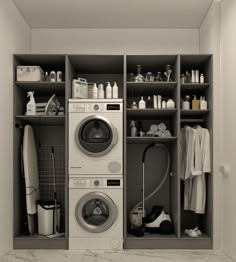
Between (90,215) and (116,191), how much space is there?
0.43 m

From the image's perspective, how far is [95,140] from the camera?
4461 millimetres

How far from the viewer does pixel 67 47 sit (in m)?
5.31

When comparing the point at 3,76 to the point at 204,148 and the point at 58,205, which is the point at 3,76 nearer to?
the point at 58,205

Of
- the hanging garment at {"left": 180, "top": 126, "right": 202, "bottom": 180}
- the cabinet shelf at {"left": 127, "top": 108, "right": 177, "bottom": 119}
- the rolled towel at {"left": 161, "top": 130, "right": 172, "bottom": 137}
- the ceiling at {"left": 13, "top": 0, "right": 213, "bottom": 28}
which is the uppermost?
A: the ceiling at {"left": 13, "top": 0, "right": 213, "bottom": 28}

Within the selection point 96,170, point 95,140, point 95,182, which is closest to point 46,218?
point 95,182

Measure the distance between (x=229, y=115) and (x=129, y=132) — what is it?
1.50m

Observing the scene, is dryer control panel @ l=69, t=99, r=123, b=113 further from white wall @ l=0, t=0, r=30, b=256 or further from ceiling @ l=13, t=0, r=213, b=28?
ceiling @ l=13, t=0, r=213, b=28

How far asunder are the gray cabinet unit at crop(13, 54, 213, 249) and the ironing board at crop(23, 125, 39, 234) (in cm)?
11

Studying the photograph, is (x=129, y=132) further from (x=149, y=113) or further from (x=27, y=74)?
(x=27, y=74)

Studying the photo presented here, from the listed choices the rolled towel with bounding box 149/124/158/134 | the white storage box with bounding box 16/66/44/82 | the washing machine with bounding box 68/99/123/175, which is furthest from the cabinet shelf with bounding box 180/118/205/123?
the white storage box with bounding box 16/66/44/82

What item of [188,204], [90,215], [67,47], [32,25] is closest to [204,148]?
[188,204]

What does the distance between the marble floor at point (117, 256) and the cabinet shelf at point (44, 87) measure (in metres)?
1.99

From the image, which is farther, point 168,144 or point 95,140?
point 168,144

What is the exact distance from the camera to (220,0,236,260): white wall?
389cm
